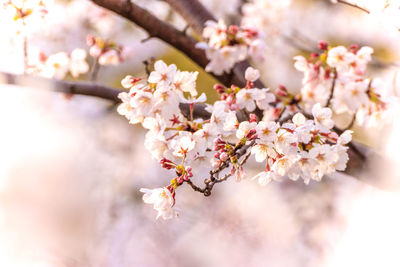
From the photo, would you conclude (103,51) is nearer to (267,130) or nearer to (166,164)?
(166,164)

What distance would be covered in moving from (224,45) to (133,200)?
162cm

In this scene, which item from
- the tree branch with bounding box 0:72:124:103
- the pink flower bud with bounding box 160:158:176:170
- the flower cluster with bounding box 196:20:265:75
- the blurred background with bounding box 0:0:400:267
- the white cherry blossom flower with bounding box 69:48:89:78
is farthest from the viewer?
the blurred background with bounding box 0:0:400:267

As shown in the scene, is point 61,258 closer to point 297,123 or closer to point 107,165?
point 107,165

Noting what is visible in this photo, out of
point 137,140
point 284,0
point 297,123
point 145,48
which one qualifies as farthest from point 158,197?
point 145,48

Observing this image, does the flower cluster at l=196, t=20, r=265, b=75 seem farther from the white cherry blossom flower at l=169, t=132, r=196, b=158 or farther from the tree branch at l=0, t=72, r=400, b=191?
the white cherry blossom flower at l=169, t=132, r=196, b=158

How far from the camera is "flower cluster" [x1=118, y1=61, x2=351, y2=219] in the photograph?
3.62 feet

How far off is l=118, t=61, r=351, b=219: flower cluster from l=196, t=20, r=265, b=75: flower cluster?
514 millimetres

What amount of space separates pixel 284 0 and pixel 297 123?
1.96 metres

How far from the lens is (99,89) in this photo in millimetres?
1575

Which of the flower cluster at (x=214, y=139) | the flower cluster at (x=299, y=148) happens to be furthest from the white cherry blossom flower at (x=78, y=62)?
the flower cluster at (x=299, y=148)

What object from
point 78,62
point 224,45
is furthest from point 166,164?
point 78,62

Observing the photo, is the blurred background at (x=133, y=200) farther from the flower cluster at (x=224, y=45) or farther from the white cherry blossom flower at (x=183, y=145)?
the white cherry blossom flower at (x=183, y=145)

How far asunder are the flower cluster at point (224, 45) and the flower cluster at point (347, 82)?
226mm

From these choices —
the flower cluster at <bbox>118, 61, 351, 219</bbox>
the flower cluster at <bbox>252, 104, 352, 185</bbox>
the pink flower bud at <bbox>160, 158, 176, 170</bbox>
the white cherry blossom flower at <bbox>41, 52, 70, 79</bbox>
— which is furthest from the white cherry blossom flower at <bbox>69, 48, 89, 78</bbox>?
the flower cluster at <bbox>252, 104, 352, 185</bbox>
